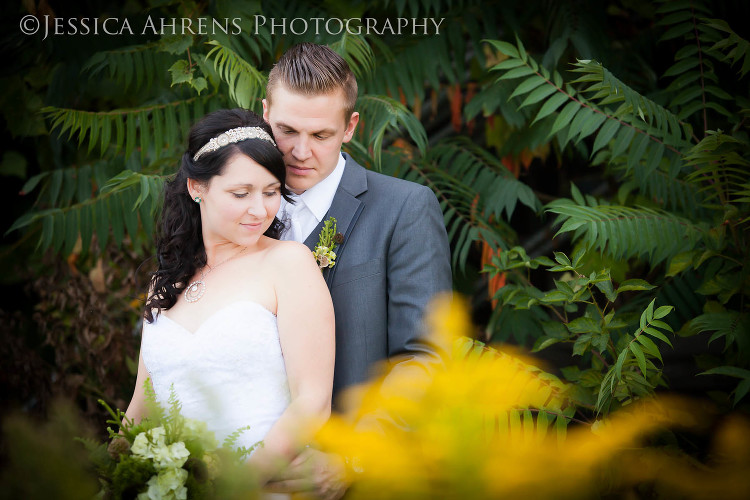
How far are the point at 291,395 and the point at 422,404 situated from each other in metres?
1.57

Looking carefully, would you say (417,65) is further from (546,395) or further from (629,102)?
(546,395)

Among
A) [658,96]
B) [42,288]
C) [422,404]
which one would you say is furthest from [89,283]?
[422,404]

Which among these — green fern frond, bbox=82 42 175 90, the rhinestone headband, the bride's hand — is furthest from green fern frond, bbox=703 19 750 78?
green fern frond, bbox=82 42 175 90

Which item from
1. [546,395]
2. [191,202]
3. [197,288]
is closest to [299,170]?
[191,202]

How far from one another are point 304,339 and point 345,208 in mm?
678

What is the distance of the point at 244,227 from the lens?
262 centimetres

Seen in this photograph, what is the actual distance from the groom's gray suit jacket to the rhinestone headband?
0.48 m

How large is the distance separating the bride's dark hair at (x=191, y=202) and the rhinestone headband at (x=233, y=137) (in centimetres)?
2

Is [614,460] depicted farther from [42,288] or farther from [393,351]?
[42,288]

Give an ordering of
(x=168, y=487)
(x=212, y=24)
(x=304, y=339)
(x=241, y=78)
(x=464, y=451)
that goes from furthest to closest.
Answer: (x=212, y=24) → (x=241, y=78) → (x=304, y=339) → (x=168, y=487) → (x=464, y=451)

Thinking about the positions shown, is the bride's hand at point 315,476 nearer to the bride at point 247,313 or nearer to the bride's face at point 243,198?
the bride at point 247,313

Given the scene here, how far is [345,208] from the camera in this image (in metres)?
2.97

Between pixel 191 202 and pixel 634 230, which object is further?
pixel 634 230

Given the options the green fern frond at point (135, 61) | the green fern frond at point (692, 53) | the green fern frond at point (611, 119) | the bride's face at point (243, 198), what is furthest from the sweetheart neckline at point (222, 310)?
the green fern frond at point (692, 53)
